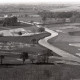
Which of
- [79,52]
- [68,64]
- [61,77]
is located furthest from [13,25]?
[61,77]

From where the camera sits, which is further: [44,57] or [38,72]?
[44,57]

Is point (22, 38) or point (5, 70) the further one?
point (22, 38)

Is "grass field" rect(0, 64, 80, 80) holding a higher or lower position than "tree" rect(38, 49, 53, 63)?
higher

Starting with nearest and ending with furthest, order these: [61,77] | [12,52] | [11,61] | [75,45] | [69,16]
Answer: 1. [61,77]
2. [11,61]
3. [12,52]
4. [75,45]
5. [69,16]

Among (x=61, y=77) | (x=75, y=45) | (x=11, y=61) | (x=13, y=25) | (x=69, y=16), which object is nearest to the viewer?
(x=61, y=77)

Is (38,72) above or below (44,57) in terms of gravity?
above

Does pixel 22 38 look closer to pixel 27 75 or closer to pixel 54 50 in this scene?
pixel 54 50

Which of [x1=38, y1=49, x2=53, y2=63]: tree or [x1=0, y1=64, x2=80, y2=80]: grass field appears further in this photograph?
[x1=38, y1=49, x2=53, y2=63]: tree

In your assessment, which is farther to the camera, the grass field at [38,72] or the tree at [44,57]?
the tree at [44,57]

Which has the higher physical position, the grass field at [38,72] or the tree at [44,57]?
the grass field at [38,72]
